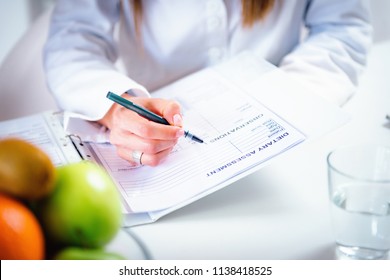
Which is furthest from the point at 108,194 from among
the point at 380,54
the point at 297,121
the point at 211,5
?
the point at 380,54

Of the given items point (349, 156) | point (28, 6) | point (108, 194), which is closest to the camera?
point (108, 194)

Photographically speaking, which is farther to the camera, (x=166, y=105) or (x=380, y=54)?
(x=380, y=54)

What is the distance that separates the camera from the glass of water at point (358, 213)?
36cm

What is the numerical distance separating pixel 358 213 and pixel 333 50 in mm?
306

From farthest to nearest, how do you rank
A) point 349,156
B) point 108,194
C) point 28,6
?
point 28,6
point 349,156
point 108,194

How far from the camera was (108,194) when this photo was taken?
0.28m

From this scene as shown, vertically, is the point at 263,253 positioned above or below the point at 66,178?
below

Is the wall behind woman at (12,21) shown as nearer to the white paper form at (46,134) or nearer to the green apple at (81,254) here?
the white paper form at (46,134)

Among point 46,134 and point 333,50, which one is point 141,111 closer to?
point 46,134

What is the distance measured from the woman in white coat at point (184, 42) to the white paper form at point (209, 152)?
0.07m

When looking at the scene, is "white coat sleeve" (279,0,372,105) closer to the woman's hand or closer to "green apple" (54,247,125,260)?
the woman's hand

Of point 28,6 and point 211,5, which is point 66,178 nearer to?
point 211,5

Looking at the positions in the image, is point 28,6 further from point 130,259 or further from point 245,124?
point 130,259

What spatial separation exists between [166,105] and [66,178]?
0.20 metres
